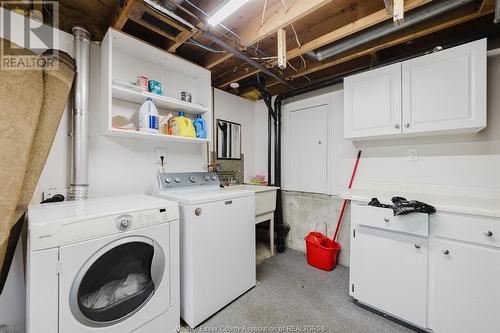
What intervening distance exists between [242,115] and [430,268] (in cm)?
262

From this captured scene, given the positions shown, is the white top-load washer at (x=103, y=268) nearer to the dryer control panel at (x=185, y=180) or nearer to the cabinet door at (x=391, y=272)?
the dryer control panel at (x=185, y=180)

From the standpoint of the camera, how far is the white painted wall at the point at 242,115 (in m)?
2.78

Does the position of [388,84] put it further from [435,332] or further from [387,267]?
[435,332]

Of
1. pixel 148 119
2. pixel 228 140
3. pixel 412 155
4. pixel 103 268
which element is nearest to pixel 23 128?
pixel 148 119

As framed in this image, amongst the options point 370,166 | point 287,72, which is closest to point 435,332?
point 370,166

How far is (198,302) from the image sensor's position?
4.95ft

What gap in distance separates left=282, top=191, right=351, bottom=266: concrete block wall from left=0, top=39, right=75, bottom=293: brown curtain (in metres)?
2.54

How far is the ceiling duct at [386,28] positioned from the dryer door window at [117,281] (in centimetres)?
219

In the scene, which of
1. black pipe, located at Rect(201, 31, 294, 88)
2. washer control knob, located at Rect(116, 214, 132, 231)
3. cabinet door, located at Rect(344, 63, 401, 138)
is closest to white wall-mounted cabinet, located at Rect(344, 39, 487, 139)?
cabinet door, located at Rect(344, 63, 401, 138)

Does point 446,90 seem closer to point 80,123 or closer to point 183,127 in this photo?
point 183,127

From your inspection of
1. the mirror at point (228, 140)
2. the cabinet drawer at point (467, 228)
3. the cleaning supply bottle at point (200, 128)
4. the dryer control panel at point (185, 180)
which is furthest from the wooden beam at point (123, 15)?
the cabinet drawer at point (467, 228)

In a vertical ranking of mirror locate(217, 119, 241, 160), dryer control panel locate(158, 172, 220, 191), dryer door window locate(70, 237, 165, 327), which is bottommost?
dryer door window locate(70, 237, 165, 327)

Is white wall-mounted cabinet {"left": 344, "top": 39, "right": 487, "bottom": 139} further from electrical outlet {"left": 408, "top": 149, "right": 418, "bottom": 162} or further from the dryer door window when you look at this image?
the dryer door window

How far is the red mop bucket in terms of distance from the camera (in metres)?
2.30
